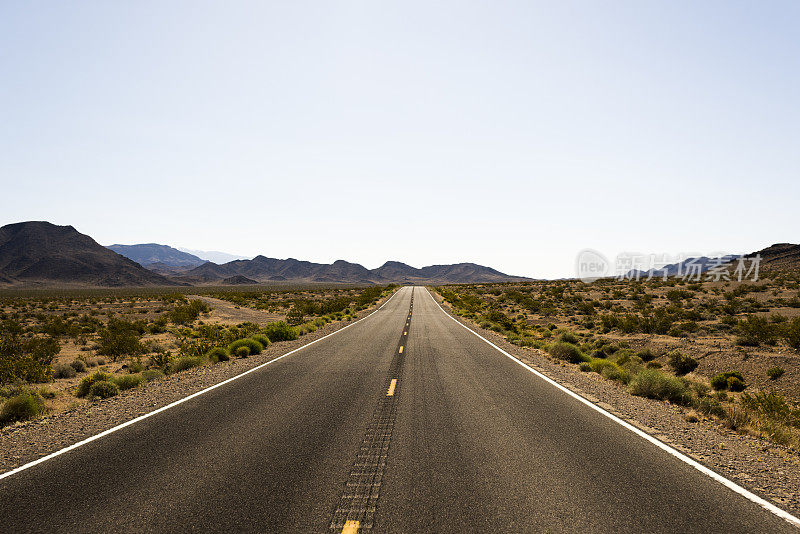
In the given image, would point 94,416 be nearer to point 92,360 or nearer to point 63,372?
point 63,372

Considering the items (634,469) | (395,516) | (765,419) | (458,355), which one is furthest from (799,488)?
(458,355)

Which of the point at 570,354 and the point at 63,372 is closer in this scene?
the point at 63,372

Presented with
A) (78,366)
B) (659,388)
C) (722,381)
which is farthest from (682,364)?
(78,366)

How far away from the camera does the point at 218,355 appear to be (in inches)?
587

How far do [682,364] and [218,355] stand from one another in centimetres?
1736

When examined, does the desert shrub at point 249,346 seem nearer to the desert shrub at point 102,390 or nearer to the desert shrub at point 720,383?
the desert shrub at point 102,390

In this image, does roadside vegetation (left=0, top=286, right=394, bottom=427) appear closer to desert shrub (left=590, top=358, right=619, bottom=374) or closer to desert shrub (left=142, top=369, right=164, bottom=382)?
desert shrub (left=142, top=369, right=164, bottom=382)

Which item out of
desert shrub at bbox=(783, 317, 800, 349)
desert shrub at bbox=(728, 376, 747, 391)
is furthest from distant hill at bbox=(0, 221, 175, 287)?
desert shrub at bbox=(783, 317, 800, 349)

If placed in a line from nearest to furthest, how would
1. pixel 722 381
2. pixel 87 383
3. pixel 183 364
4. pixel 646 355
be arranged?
pixel 87 383 → pixel 722 381 → pixel 183 364 → pixel 646 355

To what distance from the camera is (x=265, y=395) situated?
916 cm

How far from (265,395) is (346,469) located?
467 centimetres

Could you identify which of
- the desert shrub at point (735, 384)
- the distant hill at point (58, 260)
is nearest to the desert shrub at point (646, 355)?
the desert shrub at point (735, 384)

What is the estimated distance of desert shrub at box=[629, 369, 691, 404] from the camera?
9.76 meters

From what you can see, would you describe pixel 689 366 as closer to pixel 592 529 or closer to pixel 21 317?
pixel 592 529
